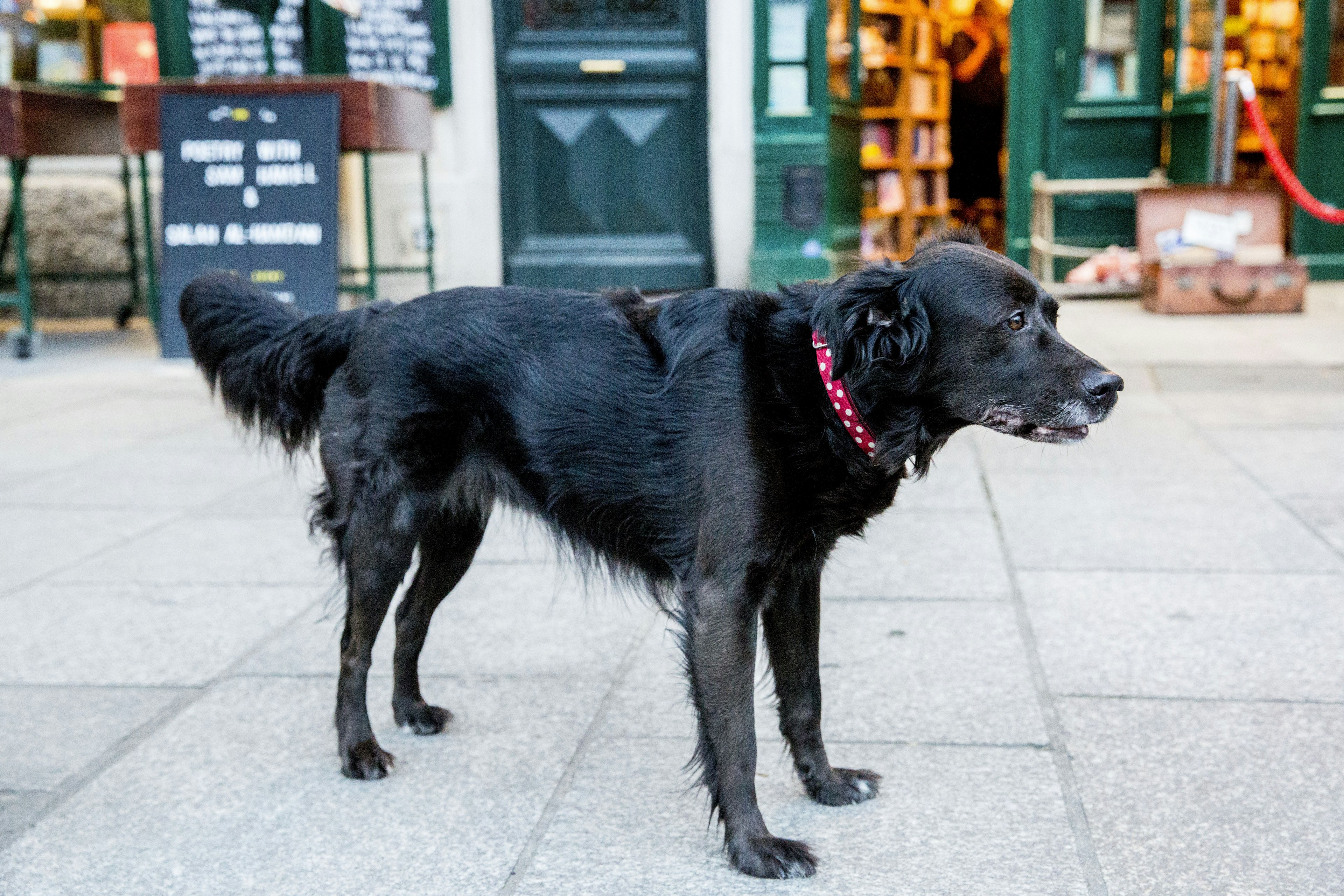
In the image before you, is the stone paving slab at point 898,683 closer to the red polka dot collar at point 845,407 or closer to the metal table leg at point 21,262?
the red polka dot collar at point 845,407

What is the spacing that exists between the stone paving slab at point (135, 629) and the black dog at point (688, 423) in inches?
32.5

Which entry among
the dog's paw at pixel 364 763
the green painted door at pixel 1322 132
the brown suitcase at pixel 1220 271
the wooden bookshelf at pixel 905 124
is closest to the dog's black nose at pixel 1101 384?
the dog's paw at pixel 364 763

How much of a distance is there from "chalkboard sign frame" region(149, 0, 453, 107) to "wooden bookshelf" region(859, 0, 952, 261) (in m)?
4.27

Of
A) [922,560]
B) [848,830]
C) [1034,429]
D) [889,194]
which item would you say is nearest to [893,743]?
[848,830]

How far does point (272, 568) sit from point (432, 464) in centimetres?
183

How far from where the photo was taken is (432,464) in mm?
2850

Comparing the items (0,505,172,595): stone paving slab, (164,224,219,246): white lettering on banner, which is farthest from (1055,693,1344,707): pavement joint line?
(164,224,219,246): white lettering on banner

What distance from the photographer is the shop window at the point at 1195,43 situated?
9.91 metres

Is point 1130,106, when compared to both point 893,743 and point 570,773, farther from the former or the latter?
point 570,773

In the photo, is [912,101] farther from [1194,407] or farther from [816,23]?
[1194,407]

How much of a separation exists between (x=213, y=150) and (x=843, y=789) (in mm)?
5969

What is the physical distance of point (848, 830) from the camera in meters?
2.65

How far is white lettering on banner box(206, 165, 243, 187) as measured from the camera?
740 centimetres

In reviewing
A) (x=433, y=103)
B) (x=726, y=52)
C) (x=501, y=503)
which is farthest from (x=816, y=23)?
(x=501, y=503)
